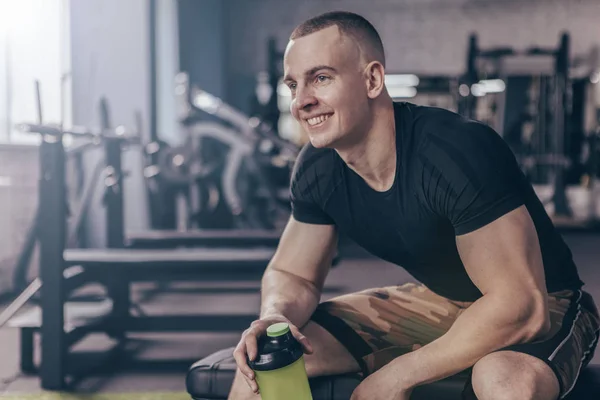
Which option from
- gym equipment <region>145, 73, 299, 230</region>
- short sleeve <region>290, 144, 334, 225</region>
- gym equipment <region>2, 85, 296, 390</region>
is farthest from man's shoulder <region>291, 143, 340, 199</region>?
gym equipment <region>145, 73, 299, 230</region>

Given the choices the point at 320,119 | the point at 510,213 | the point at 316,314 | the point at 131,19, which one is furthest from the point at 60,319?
the point at 131,19

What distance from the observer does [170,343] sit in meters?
2.59

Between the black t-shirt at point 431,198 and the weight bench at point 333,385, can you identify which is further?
the weight bench at point 333,385

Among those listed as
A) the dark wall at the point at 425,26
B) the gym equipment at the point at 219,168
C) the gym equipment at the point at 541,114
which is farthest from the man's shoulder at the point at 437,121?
the dark wall at the point at 425,26

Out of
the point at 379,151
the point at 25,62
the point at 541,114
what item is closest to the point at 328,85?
the point at 379,151

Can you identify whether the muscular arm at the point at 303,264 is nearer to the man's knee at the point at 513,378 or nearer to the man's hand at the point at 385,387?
the man's hand at the point at 385,387

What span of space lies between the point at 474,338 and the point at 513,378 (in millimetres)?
91

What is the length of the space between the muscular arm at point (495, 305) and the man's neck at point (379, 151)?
188 mm

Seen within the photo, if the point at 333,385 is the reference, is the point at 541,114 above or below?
above

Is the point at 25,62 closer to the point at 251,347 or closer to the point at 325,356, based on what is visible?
the point at 325,356

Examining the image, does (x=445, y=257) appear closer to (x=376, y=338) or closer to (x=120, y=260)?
(x=376, y=338)

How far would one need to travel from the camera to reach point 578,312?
1.27 m

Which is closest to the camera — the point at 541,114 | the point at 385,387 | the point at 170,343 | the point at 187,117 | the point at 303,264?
the point at 385,387

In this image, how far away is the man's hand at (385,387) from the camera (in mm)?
1112
